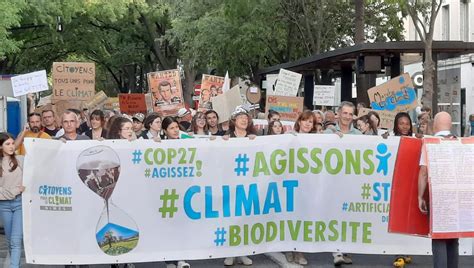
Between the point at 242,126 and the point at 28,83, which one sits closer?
the point at 242,126

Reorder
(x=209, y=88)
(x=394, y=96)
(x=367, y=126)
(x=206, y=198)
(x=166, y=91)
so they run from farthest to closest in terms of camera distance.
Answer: (x=209, y=88) < (x=166, y=91) < (x=394, y=96) < (x=367, y=126) < (x=206, y=198)

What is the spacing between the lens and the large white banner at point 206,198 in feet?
27.2

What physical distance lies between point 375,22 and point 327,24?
2.49 metres

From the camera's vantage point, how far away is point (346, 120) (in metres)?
9.45

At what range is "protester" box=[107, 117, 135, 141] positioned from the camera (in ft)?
28.5

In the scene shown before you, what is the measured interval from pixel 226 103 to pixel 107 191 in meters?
5.86

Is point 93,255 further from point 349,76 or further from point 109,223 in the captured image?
point 349,76

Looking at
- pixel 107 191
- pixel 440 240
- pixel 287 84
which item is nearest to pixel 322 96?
pixel 287 84

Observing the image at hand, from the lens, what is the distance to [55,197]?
8266 mm

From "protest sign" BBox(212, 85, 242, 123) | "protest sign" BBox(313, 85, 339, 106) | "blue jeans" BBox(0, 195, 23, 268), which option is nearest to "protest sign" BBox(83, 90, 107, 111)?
"protest sign" BBox(212, 85, 242, 123)

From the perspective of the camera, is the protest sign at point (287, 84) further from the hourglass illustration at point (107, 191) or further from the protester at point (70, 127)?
the hourglass illustration at point (107, 191)

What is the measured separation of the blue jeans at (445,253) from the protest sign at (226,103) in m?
6.51

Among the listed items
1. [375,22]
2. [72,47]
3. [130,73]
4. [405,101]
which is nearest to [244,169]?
[405,101]

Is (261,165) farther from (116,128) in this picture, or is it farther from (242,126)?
(116,128)
